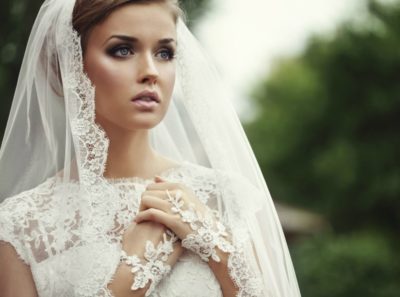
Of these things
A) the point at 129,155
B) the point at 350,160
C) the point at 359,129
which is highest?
the point at 359,129

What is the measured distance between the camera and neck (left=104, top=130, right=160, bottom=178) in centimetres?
384

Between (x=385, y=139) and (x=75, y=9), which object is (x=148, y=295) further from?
(x=385, y=139)

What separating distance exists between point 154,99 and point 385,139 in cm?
2289

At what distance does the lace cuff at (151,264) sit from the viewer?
11.6 feet

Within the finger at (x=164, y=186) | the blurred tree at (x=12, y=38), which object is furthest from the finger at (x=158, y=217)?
the blurred tree at (x=12, y=38)

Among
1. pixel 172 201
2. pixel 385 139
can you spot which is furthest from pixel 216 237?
pixel 385 139

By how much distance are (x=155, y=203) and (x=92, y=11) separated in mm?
850

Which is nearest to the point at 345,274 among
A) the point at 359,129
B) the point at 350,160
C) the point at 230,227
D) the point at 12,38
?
the point at 12,38

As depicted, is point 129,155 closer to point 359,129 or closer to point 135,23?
point 135,23

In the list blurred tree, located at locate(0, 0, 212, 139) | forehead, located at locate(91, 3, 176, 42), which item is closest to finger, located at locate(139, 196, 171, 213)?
forehead, located at locate(91, 3, 176, 42)

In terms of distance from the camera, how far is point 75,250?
12.0 feet

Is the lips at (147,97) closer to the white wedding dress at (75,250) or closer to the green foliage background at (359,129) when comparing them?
the white wedding dress at (75,250)

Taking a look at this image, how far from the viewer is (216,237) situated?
3.62 m

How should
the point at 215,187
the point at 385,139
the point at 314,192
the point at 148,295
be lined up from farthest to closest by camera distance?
1. the point at 314,192
2. the point at 385,139
3. the point at 215,187
4. the point at 148,295
